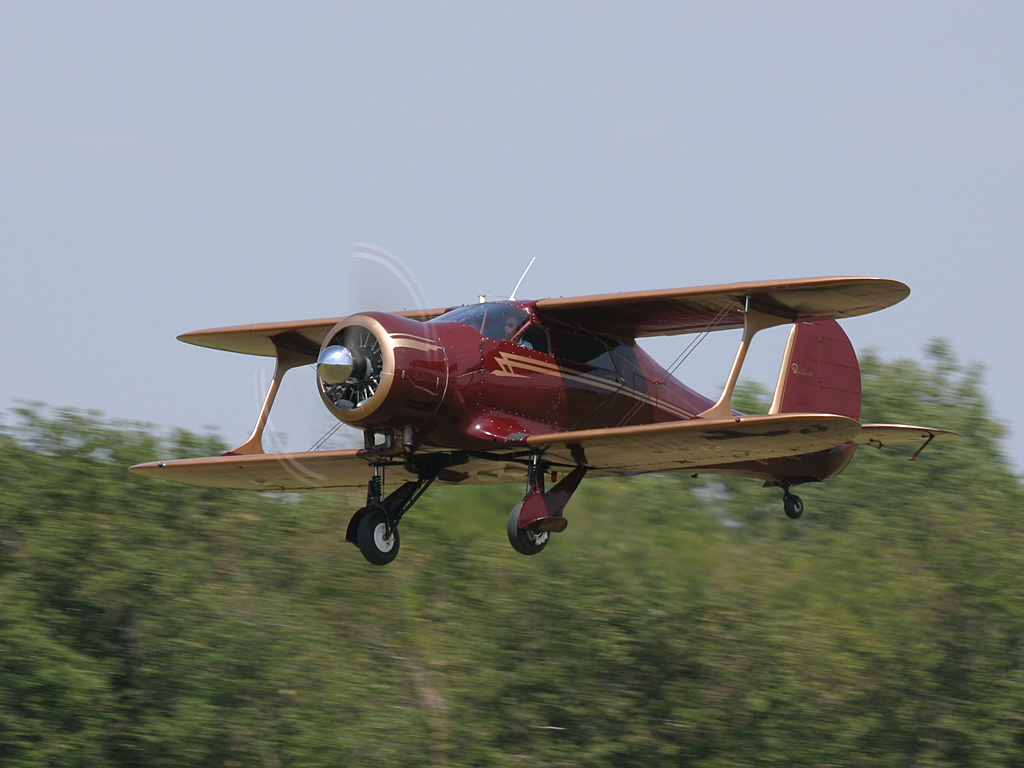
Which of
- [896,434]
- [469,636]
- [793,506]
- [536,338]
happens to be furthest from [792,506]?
[469,636]

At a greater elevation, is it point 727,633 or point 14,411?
point 14,411

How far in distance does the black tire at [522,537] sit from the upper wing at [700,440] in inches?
30.3

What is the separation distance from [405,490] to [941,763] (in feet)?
78.2

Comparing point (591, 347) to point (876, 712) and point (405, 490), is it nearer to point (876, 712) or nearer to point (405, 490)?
point (405, 490)

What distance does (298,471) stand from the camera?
16.3 metres

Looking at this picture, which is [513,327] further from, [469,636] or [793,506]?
[469,636]

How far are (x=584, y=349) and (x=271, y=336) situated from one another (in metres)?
4.23

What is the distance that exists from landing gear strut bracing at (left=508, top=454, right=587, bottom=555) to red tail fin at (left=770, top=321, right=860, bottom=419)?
10.8 feet

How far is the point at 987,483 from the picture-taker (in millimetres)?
43469

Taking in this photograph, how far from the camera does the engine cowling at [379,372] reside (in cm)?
1319

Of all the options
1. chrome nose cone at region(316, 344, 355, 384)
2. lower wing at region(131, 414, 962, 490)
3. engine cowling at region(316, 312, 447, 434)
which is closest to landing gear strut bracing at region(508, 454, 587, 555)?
lower wing at region(131, 414, 962, 490)

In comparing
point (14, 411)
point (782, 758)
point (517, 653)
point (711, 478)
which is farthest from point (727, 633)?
point (14, 411)

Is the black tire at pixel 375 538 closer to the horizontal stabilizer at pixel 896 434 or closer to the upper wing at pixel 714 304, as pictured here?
the upper wing at pixel 714 304

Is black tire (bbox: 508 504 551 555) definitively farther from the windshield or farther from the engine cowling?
the windshield
